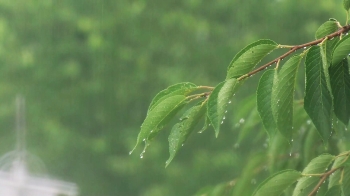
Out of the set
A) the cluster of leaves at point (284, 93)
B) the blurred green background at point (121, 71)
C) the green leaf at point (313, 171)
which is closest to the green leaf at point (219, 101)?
the cluster of leaves at point (284, 93)

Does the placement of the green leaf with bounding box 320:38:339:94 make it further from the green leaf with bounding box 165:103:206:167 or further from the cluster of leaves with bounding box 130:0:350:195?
the green leaf with bounding box 165:103:206:167

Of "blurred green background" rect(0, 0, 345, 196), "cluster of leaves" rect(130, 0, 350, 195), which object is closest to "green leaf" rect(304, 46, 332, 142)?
"cluster of leaves" rect(130, 0, 350, 195)

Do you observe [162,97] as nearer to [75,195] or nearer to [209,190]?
[209,190]

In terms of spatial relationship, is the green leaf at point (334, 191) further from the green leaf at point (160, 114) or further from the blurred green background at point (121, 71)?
the blurred green background at point (121, 71)

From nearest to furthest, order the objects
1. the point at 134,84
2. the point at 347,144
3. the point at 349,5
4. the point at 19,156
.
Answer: the point at 349,5, the point at 347,144, the point at 19,156, the point at 134,84

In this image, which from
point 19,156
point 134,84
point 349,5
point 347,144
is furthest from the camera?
point 134,84

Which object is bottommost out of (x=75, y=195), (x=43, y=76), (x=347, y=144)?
(x=347, y=144)

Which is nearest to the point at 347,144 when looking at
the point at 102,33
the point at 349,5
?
the point at 349,5
